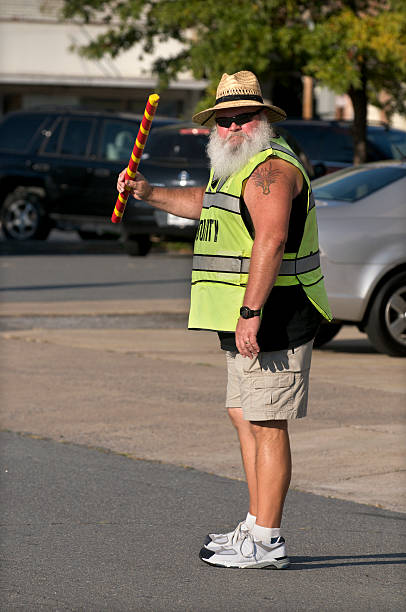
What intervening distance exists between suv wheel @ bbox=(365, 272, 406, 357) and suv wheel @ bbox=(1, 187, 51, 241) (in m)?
11.8

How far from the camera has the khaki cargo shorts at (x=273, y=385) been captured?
5273 mm

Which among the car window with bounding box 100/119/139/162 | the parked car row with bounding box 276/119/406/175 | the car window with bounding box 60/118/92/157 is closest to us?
the parked car row with bounding box 276/119/406/175

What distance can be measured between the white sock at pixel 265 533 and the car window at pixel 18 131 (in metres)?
17.6

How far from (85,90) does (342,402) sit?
108 ft

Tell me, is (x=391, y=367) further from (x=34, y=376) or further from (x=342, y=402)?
(x=34, y=376)

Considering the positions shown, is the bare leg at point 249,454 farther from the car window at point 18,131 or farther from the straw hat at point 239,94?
the car window at point 18,131

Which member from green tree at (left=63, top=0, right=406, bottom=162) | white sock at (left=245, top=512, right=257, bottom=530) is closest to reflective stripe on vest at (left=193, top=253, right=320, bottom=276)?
white sock at (left=245, top=512, right=257, bottom=530)

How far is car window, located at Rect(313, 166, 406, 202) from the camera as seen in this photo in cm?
1144

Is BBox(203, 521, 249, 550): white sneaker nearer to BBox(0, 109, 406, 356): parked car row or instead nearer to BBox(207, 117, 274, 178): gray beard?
BBox(207, 117, 274, 178): gray beard

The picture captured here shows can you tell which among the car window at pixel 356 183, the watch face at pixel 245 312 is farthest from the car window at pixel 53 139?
the watch face at pixel 245 312

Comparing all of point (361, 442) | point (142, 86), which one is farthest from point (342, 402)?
point (142, 86)

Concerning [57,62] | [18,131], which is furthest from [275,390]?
[57,62]

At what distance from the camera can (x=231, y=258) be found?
5.27 metres

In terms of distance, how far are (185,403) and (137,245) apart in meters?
11.9
